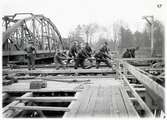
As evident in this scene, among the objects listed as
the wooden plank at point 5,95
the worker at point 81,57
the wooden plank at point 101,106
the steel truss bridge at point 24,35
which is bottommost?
the wooden plank at point 5,95

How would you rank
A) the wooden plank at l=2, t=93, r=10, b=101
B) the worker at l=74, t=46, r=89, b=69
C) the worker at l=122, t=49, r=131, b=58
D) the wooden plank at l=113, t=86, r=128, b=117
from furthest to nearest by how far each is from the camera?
the worker at l=122, t=49, r=131, b=58 → the worker at l=74, t=46, r=89, b=69 → the wooden plank at l=2, t=93, r=10, b=101 → the wooden plank at l=113, t=86, r=128, b=117

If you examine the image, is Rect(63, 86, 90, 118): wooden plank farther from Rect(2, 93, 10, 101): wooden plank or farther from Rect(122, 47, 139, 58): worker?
Rect(122, 47, 139, 58): worker

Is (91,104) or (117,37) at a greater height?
(117,37)

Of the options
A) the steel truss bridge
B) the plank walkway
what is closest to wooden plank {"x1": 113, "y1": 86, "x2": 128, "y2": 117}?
the plank walkway

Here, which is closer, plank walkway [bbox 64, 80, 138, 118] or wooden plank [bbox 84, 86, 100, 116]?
plank walkway [bbox 64, 80, 138, 118]

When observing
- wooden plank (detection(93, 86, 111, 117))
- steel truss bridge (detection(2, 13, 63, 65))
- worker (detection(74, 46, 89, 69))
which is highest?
steel truss bridge (detection(2, 13, 63, 65))

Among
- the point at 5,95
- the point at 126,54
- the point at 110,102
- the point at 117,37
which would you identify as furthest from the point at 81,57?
the point at 117,37

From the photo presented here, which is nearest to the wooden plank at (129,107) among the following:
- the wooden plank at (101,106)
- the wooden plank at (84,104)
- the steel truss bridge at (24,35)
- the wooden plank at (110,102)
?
the wooden plank at (110,102)

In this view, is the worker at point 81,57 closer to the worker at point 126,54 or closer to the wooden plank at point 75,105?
the worker at point 126,54

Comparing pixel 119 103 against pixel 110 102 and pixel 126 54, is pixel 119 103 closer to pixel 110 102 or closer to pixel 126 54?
pixel 110 102

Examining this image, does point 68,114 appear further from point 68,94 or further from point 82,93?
point 68,94

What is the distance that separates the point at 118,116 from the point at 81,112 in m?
0.84

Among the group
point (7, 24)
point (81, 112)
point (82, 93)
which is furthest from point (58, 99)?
point (7, 24)

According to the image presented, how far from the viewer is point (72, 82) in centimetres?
929
